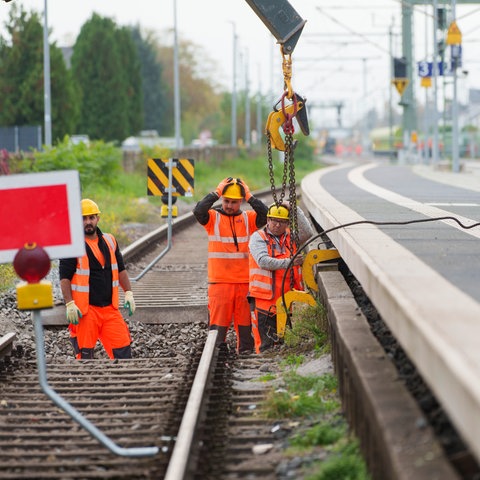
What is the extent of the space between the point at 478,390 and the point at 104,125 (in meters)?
67.8

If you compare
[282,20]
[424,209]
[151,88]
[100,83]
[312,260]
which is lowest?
[312,260]

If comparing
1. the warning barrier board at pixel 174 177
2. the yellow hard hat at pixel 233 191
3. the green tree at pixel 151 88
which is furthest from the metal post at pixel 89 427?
the green tree at pixel 151 88

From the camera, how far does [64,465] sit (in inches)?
246

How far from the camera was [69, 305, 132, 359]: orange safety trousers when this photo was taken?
10227 mm

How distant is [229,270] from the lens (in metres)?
11.4

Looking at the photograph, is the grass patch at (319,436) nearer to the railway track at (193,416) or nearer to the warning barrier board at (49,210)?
the railway track at (193,416)

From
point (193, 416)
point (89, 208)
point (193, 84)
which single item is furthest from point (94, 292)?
point (193, 84)

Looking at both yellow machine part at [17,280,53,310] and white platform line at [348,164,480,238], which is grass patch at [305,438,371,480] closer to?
yellow machine part at [17,280,53,310]

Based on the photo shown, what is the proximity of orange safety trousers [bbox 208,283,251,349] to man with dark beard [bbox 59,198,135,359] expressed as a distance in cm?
114

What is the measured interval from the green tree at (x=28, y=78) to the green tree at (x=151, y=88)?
44784mm

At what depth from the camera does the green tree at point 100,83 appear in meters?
70.2

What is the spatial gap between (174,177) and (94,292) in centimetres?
745

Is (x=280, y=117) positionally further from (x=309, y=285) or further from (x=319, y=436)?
(x=319, y=436)

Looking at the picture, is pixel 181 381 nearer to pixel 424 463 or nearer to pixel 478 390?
pixel 424 463
